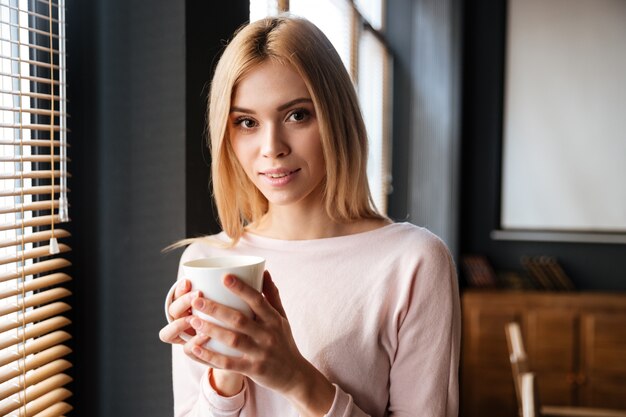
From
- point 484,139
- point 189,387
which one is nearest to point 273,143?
point 189,387

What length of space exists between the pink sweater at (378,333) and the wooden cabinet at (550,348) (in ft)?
9.40

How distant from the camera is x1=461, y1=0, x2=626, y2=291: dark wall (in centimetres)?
424

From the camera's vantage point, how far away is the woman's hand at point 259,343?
0.70 m

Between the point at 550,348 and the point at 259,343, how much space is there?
132 inches

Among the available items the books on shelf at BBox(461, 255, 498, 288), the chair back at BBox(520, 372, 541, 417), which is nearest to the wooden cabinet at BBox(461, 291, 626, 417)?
the books on shelf at BBox(461, 255, 498, 288)

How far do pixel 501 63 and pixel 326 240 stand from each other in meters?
→ 3.54

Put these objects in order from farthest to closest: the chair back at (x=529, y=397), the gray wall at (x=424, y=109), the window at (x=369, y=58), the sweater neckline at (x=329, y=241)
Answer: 1. the gray wall at (x=424, y=109)
2. the window at (x=369, y=58)
3. the chair back at (x=529, y=397)
4. the sweater neckline at (x=329, y=241)

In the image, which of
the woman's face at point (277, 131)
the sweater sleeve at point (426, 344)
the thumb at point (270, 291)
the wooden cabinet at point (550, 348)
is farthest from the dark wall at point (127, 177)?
the wooden cabinet at point (550, 348)

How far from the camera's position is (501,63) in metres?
4.23

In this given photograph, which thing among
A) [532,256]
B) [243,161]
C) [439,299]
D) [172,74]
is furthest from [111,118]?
[532,256]

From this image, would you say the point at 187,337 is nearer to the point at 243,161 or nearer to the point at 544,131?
the point at 243,161

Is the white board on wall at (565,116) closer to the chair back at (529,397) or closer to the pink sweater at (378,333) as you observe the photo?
the chair back at (529,397)

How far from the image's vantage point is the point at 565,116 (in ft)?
13.6

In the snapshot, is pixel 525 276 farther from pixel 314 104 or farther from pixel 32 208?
pixel 32 208
